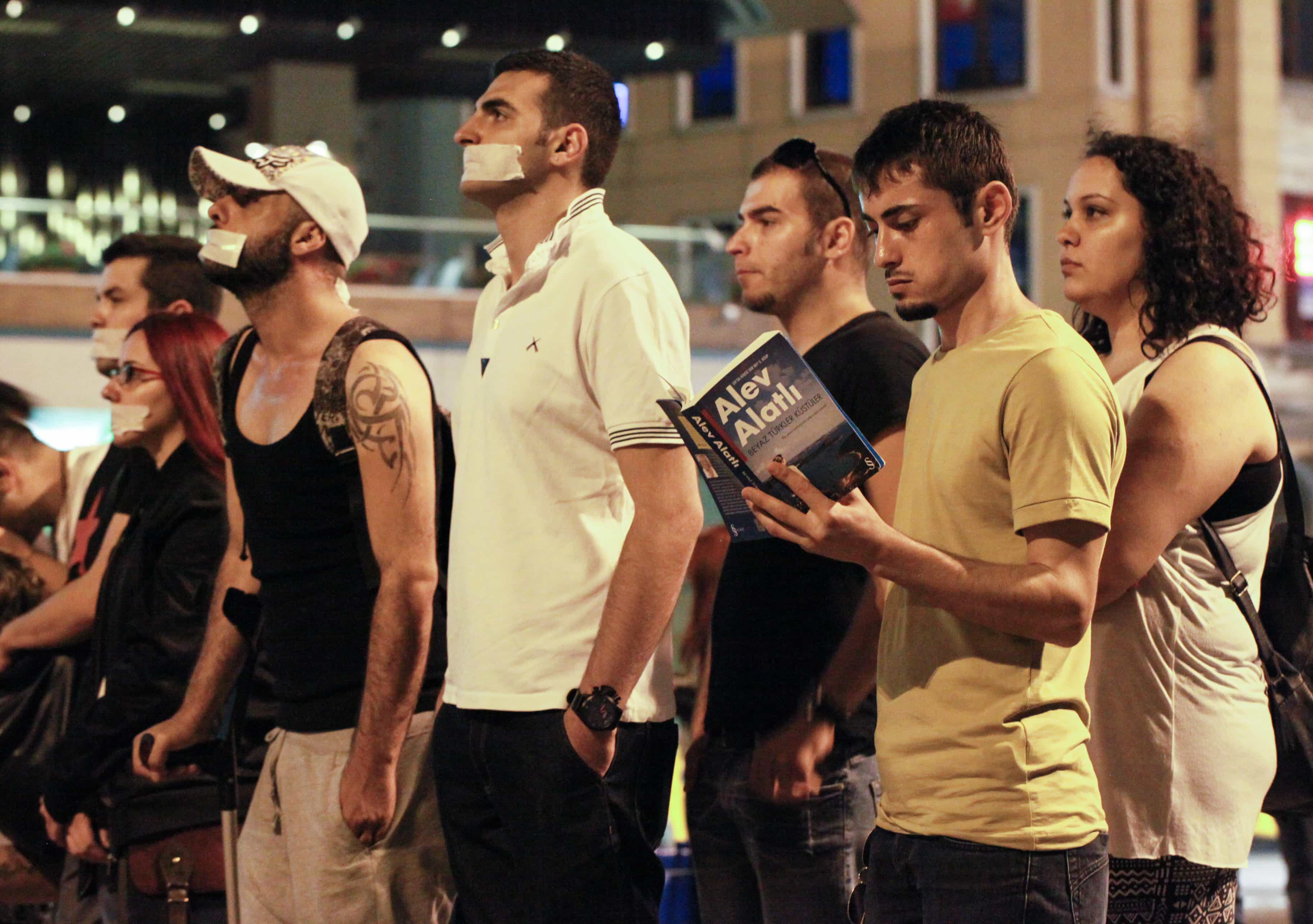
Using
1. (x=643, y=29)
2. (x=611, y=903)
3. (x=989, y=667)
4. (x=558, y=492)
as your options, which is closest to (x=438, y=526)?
(x=558, y=492)

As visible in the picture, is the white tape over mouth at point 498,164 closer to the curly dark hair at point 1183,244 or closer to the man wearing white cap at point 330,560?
the man wearing white cap at point 330,560

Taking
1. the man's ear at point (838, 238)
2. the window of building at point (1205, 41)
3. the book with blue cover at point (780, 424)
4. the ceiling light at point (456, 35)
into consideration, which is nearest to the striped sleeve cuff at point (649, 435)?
the book with blue cover at point (780, 424)

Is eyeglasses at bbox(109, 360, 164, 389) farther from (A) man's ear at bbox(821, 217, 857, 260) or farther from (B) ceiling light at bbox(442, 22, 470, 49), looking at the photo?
(B) ceiling light at bbox(442, 22, 470, 49)

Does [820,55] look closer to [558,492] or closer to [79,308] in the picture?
[79,308]

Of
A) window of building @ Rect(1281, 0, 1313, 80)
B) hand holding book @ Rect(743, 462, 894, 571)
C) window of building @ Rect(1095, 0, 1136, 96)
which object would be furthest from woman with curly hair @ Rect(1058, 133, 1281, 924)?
window of building @ Rect(1281, 0, 1313, 80)

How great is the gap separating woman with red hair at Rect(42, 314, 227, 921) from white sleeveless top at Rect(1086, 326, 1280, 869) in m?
2.02

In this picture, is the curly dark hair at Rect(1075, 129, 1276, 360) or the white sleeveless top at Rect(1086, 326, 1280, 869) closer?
the white sleeveless top at Rect(1086, 326, 1280, 869)

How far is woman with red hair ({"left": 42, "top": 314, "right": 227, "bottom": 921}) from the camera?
142 inches

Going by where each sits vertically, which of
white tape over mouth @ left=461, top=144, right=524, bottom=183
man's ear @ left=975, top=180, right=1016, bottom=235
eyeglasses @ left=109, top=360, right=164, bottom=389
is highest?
white tape over mouth @ left=461, top=144, right=524, bottom=183

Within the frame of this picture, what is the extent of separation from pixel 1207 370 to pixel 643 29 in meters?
20.5

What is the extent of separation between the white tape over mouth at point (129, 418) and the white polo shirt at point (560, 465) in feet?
4.82

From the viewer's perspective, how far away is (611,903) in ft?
8.41

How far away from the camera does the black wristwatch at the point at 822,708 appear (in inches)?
120

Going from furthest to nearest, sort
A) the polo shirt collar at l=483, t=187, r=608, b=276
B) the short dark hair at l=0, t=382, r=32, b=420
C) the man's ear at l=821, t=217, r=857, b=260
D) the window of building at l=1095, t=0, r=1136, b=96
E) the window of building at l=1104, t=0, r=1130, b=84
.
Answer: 1. the window of building at l=1104, t=0, r=1130, b=84
2. the window of building at l=1095, t=0, r=1136, b=96
3. the short dark hair at l=0, t=382, r=32, b=420
4. the man's ear at l=821, t=217, r=857, b=260
5. the polo shirt collar at l=483, t=187, r=608, b=276
